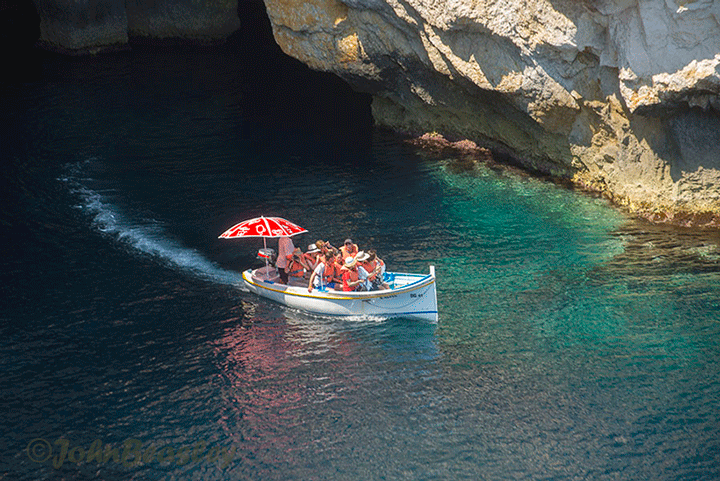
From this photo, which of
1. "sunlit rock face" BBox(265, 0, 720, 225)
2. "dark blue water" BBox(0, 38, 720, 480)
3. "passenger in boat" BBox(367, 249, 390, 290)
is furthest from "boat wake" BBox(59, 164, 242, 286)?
"sunlit rock face" BBox(265, 0, 720, 225)

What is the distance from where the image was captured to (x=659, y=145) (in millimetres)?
27906

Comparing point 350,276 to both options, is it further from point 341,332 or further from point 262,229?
point 262,229

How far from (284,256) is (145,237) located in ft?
20.7

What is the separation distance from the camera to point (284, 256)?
81.9 ft

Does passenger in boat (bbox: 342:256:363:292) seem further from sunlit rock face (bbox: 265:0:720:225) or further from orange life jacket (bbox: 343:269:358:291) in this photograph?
sunlit rock face (bbox: 265:0:720:225)

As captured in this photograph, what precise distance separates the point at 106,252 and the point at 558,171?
18.5m

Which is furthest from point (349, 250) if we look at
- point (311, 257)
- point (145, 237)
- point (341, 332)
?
point (145, 237)

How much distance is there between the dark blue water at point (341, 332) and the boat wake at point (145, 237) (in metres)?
0.11

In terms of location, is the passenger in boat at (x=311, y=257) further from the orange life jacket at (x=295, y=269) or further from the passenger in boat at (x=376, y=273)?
the passenger in boat at (x=376, y=273)

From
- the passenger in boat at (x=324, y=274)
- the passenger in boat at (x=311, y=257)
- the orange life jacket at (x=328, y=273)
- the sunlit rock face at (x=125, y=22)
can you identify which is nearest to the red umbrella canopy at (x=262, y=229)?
the passenger in boat at (x=311, y=257)

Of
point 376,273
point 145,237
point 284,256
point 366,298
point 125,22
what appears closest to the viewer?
point 366,298

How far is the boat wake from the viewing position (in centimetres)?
2616

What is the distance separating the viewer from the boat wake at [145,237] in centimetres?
2616

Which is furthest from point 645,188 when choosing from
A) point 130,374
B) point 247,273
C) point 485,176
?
point 130,374
